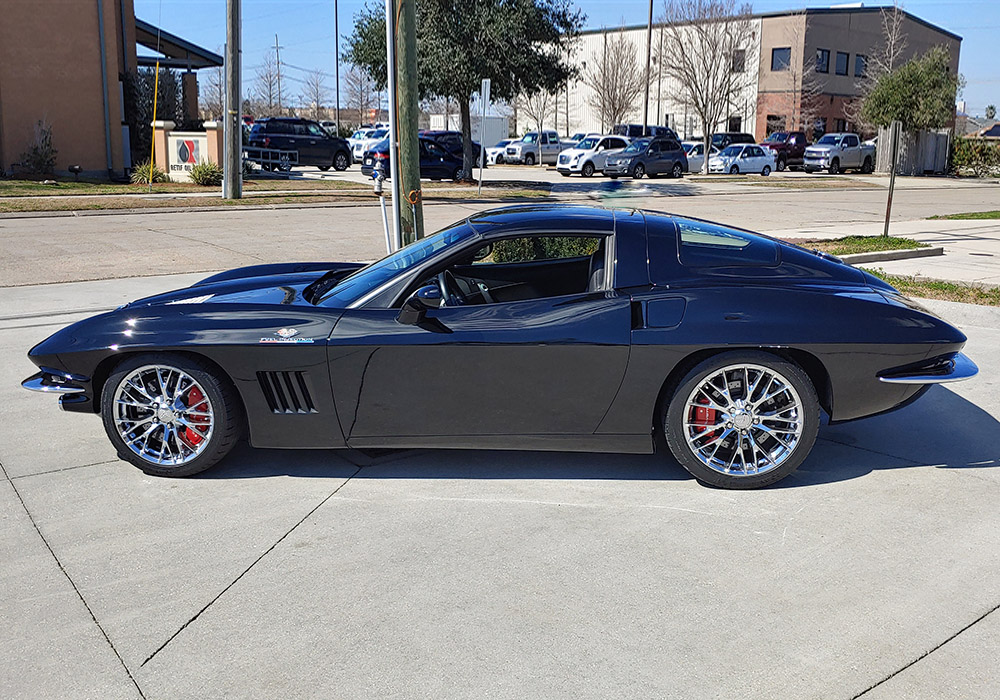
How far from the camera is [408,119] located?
10.9 m

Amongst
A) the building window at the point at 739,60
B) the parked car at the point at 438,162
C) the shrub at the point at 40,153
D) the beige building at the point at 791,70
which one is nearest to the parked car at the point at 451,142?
the parked car at the point at 438,162

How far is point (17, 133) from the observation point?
89.0 ft

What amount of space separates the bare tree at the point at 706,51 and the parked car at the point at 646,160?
1003cm

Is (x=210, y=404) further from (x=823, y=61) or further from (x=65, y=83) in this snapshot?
(x=823, y=61)

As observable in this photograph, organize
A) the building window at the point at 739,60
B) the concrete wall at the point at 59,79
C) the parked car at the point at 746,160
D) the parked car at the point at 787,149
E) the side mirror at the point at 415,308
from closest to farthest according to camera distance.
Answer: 1. the side mirror at the point at 415,308
2. the concrete wall at the point at 59,79
3. the parked car at the point at 746,160
4. the parked car at the point at 787,149
5. the building window at the point at 739,60

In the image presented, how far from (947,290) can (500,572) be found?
8621 mm

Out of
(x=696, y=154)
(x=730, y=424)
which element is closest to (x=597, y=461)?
(x=730, y=424)

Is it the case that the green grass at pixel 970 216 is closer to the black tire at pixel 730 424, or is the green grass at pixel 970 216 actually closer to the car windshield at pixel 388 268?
the black tire at pixel 730 424

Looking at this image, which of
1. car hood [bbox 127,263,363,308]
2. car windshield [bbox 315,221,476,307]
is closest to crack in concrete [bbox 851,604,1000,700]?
car windshield [bbox 315,221,476,307]

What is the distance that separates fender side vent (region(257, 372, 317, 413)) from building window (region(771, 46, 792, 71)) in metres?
63.0

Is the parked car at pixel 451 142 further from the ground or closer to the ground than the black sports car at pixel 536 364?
further from the ground

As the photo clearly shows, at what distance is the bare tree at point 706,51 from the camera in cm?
5069

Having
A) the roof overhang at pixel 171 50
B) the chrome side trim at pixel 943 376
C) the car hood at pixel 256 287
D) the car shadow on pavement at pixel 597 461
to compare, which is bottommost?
the car shadow on pavement at pixel 597 461

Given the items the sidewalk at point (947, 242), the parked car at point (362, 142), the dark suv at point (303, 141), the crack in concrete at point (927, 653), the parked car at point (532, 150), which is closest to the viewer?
the crack in concrete at point (927, 653)
